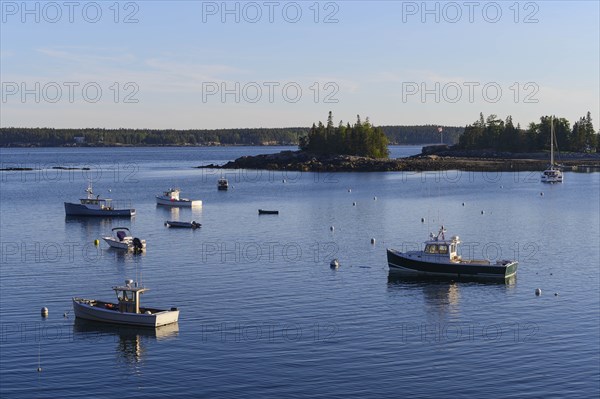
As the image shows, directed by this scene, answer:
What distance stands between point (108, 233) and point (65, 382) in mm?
59060

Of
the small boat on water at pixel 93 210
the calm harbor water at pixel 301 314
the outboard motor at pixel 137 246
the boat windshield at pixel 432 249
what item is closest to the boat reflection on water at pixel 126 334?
the calm harbor water at pixel 301 314

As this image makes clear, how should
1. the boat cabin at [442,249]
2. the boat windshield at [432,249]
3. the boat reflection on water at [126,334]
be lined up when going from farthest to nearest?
the boat windshield at [432,249] < the boat cabin at [442,249] < the boat reflection on water at [126,334]

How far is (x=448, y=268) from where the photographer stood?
69.4 m

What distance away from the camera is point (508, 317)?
56.7 metres

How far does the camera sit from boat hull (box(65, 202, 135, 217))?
116938mm

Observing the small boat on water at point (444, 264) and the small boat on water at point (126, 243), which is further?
the small boat on water at point (126, 243)

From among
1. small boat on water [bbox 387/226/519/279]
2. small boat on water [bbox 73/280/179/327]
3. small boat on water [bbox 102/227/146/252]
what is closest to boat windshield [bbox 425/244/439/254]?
small boat on water [bbox 387/226/519/279]

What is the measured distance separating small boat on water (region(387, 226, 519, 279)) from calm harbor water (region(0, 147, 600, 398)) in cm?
151

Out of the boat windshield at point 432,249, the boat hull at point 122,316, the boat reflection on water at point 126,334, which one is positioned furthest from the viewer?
the boat windshield at point 432,249

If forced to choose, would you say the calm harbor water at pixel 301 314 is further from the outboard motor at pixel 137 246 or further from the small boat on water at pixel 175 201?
the small boat on water at pixel 175 201

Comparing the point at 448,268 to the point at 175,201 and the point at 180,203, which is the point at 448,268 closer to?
the point at 180,203

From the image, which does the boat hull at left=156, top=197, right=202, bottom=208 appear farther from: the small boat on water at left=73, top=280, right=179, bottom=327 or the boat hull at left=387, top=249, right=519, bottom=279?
the small boat on water at left=73, top=280, right=179, bottom=327

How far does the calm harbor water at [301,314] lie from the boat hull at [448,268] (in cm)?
143

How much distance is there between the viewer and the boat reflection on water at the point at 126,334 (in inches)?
1934
